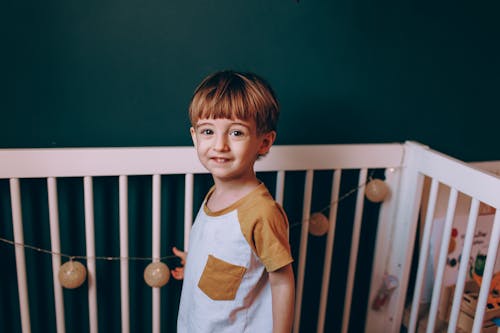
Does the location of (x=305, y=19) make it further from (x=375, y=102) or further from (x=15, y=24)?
(x=15, y=24)

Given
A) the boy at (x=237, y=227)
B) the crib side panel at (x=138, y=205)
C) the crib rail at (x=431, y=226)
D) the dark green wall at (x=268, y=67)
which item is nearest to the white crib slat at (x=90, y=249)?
the crib side panel at (x=138, y=205)

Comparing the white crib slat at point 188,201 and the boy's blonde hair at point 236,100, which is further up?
the boy's blonde hair at point 236,100

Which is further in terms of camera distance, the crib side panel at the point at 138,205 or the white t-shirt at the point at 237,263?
the crib side panel at the point at 138,205

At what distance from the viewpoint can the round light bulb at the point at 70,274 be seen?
1.02 m

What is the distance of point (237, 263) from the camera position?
2.81 feet

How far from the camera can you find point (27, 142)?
102 centimetres

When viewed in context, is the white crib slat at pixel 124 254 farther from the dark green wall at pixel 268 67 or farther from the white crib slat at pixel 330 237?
the white crib slat at pixel 330 237

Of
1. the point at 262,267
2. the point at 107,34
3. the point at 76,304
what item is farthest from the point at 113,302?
the point at 107,34

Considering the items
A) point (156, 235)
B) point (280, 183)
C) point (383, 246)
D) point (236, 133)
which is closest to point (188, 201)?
point (156, 235)

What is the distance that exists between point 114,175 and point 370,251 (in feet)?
2.65

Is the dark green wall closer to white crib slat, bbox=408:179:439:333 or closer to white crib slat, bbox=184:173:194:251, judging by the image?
white crib slat, bbox=184:173:194:251

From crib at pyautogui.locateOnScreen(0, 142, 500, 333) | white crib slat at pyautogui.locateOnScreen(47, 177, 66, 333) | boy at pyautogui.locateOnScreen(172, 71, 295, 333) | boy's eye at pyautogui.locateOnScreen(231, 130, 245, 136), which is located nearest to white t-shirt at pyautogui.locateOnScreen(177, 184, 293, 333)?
boy at pyautogui.locateOnScreen(172, 71, 295, 333)

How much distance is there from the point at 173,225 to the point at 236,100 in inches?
20.3

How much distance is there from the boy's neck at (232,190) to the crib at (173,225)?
7.4 inches
